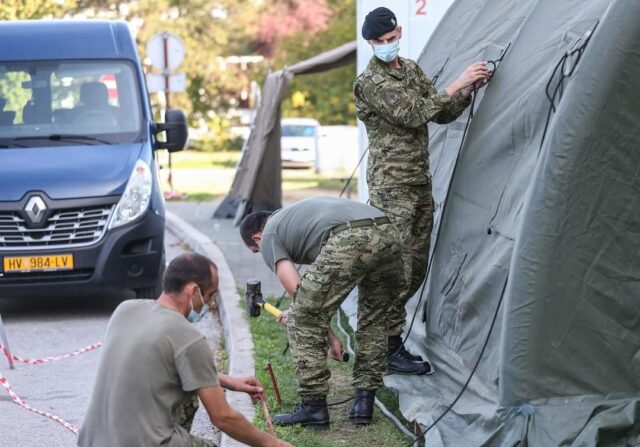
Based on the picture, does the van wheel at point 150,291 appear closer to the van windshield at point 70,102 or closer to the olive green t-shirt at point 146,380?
the van windshield at point 70,102

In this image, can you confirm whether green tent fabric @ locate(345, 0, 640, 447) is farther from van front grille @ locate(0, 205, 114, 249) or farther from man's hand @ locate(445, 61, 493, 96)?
van front grille @ locate(0, 205, 114, 249)

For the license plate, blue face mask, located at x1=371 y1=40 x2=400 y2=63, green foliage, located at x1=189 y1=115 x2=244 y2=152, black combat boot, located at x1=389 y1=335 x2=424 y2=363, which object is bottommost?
green foliage, located at x1=189 y1=115 x2=244 y2=152

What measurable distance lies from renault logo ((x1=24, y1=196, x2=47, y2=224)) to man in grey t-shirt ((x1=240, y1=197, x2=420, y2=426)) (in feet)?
14.9

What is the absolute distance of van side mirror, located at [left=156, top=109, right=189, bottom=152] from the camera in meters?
11.9

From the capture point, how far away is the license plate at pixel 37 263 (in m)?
10.9

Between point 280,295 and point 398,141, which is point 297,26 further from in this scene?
point 398,141

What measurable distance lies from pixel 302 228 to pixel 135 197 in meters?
4.81

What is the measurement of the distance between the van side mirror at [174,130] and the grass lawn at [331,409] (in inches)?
118

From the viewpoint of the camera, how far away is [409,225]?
753 cm

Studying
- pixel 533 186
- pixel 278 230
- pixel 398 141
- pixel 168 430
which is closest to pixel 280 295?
pixel 398 141

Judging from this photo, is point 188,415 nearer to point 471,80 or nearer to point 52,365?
point 471,80

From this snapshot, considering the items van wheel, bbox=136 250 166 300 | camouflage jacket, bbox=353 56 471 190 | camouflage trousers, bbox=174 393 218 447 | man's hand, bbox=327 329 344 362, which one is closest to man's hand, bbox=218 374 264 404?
camouflage trousers, bbox=174 393 218 447

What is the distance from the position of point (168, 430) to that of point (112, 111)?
760 cm

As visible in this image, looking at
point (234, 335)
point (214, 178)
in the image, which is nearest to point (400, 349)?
point (234, 335)
